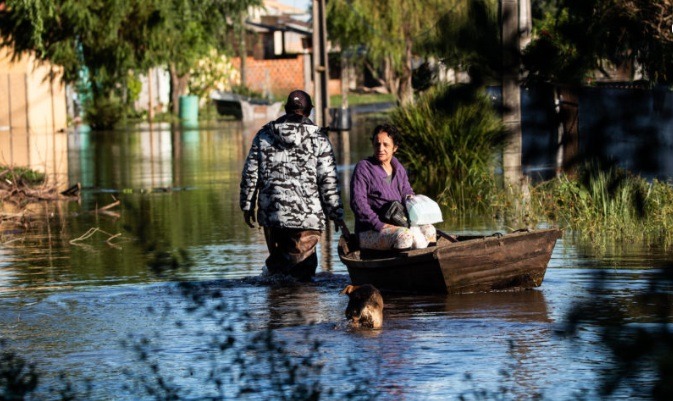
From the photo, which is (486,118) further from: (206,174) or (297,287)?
(206,174)

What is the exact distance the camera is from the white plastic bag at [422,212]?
1017 cm

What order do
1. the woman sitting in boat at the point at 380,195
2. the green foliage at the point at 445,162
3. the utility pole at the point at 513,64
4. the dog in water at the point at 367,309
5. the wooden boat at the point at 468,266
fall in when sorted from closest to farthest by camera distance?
the utility pole at the point at 513,64
the dog in water at the point at 367,309
the wooden boat at the point at 468,266
the woman sitting in boat at the point at 380,195
the green foliage at the point at 445,162

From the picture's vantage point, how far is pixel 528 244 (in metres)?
10.0

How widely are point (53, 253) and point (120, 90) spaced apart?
125ft

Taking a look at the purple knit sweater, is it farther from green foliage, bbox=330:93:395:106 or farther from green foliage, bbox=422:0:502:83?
green foliage, bbox=330:93:395:106

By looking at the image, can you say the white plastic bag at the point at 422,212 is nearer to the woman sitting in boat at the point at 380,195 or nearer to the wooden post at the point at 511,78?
the woman sitting in boat at the point at 380,195

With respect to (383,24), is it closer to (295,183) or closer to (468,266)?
(295,183)

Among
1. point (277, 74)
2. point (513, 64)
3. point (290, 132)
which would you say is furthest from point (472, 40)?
point (277, 74)

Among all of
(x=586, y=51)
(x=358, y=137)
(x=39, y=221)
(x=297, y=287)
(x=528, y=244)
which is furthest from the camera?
(x=358, y=137)

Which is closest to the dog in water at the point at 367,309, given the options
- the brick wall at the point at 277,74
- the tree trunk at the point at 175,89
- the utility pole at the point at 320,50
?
the utility pole at the point at 320,50

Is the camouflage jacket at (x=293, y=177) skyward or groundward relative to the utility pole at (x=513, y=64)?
groundward

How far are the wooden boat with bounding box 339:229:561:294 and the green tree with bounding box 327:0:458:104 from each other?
3817 cm

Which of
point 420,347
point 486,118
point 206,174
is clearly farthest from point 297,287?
point 206,174

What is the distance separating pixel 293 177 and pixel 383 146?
86cm
